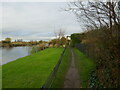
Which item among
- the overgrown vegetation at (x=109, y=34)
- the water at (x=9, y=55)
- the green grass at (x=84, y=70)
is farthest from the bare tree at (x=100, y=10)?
the water at (x=9, y=55)

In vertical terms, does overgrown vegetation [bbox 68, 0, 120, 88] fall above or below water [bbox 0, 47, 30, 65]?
above

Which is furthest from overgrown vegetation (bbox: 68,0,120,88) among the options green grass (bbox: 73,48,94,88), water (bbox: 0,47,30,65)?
water (bbox: 0,47,30,65)

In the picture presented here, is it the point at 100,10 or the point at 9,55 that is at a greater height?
the point at 100,10

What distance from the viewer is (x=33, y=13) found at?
943 centimetres

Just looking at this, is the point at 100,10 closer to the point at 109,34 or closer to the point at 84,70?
the point at 109,34

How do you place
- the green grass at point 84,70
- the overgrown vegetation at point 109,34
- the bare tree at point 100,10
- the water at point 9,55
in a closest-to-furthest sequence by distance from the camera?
1. the overgrown vegetation at point 109,34
2. the bare tree at point 100,10
3. the green grass at point 84,70
4. the water at point 9,55

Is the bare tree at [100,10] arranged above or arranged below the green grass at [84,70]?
above

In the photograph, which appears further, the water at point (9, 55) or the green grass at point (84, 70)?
the water at point (9, 55)

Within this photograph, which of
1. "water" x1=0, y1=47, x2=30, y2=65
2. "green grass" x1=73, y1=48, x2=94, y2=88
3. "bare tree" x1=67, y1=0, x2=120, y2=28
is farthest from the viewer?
"water" x1=0, y1=47, x2=30, y2=65

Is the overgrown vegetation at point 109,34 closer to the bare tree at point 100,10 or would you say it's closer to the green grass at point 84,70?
the bare tree at point 100,10

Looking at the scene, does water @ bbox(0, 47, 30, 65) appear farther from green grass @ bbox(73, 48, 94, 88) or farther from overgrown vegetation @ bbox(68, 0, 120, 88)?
overgrown vegetation @ bbox(68, 0, 120, 88)

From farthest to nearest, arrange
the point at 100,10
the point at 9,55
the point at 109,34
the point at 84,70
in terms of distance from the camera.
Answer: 1. the point at 9,55
2. the point at 84,70
3. the point at 100,10
4. the point at 109,34

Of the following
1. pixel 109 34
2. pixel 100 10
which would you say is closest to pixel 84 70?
pixel 109 34

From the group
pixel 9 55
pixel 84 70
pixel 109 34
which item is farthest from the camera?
pixel 9 55
